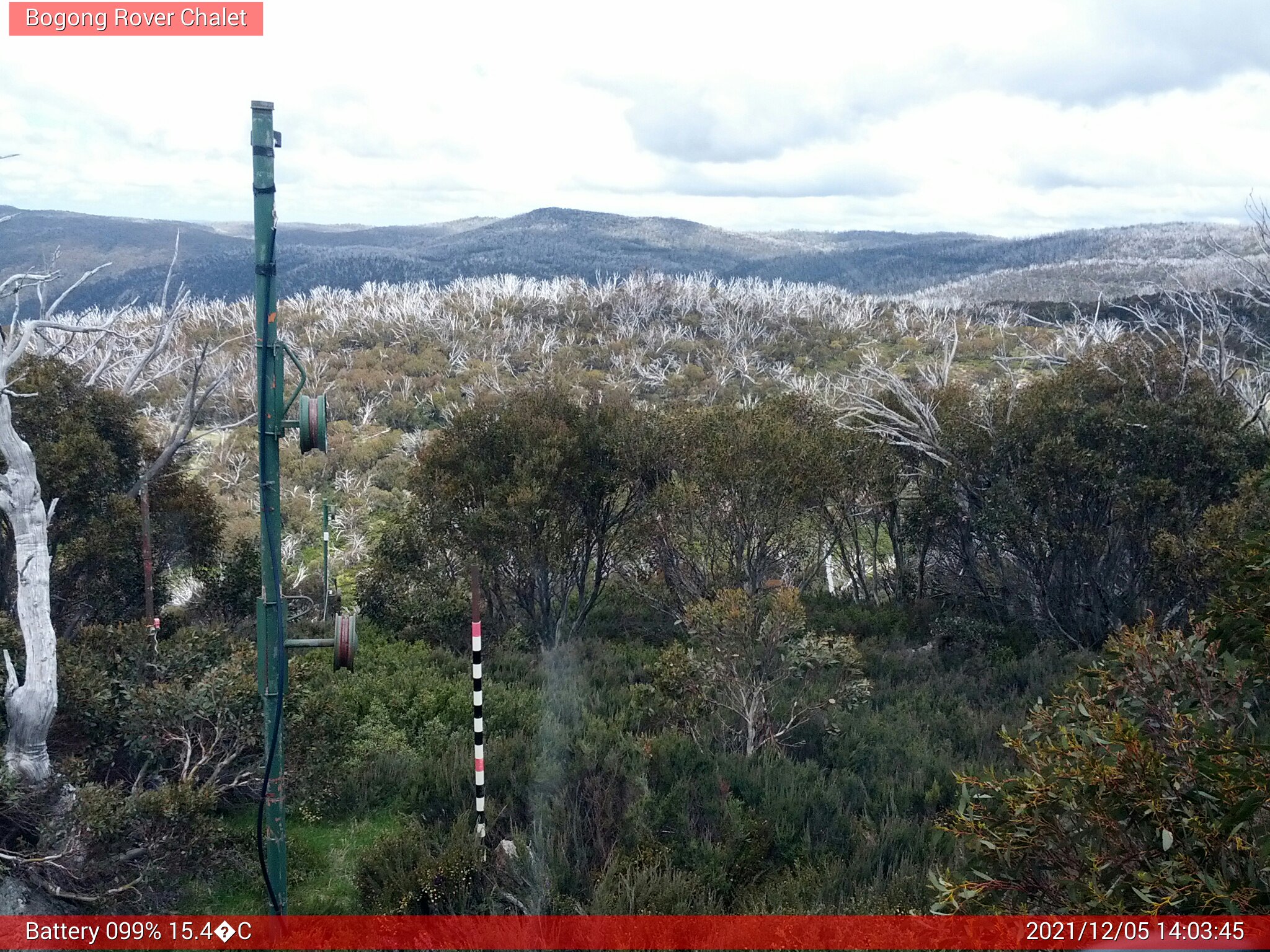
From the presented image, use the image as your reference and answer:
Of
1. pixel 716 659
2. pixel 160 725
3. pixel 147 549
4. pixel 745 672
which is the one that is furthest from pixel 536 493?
pixel 160 725

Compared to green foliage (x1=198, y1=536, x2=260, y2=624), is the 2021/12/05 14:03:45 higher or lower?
lower

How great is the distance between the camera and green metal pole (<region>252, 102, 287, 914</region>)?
4.77 m

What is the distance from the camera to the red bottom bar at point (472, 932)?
5.00 metres

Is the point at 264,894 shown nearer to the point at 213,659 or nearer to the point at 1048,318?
the point at 213,659

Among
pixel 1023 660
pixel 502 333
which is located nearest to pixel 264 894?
pixel 1023 660

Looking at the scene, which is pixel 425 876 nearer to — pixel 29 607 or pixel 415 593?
pixel 29 607

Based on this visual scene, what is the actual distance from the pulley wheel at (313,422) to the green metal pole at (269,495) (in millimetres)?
143

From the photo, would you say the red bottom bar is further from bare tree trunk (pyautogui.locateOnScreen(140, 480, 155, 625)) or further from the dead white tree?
bare tree trunk (pyautogui.locateOnScreen(140, 480, 155, 625))

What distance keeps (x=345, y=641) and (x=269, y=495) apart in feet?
2.86

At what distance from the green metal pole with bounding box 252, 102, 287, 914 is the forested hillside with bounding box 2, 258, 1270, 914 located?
1.13 meters

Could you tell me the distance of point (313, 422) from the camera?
15.8 feet

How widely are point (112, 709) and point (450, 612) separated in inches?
198

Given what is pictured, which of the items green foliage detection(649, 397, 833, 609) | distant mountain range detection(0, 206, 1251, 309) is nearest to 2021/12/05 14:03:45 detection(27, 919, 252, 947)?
green foliage detection(649, 397, 833, 609)

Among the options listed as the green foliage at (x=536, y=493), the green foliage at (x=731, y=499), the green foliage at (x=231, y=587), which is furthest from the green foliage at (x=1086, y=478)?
the green foliage at (x=231, y=587)
